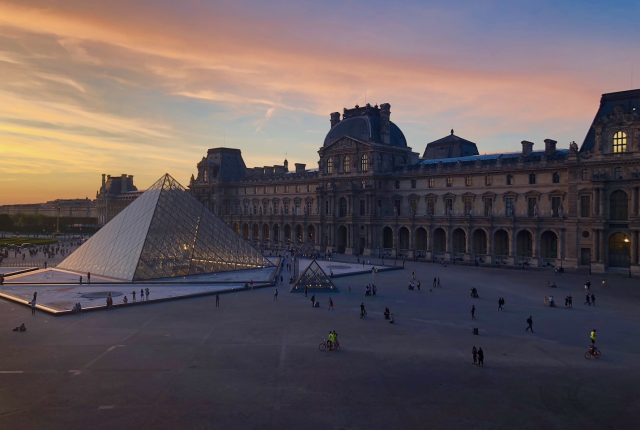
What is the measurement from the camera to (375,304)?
28797 mm

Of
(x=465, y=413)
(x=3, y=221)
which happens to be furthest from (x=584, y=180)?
(x=3, y=221)

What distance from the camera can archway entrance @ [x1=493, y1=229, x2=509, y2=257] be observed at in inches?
2067

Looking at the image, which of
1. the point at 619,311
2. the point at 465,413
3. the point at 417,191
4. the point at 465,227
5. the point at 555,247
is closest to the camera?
the point at 465,413

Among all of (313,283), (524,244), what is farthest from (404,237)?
(313,283)

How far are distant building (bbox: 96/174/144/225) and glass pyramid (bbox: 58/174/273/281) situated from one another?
102 meters

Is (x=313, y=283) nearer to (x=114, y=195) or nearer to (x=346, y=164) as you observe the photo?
(x=346, y=164)

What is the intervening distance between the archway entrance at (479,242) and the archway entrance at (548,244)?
6852 millimetres

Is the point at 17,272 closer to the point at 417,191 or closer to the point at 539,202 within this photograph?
the point at 417,191

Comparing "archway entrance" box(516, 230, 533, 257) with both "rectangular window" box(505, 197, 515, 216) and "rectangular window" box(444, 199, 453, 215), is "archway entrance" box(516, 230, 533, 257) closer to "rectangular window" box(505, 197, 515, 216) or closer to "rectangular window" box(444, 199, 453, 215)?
"rectangular window" box(505, 197, 515, 216)

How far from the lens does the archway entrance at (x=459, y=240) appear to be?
5647 cm

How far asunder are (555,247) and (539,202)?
486cm

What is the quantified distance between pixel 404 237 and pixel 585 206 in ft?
75.6

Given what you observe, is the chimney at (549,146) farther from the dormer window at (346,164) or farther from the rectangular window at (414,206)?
the dormer window at (346,164)

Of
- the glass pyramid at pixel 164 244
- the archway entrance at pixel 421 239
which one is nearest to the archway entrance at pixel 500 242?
the archway entrance at pixel 421 239
